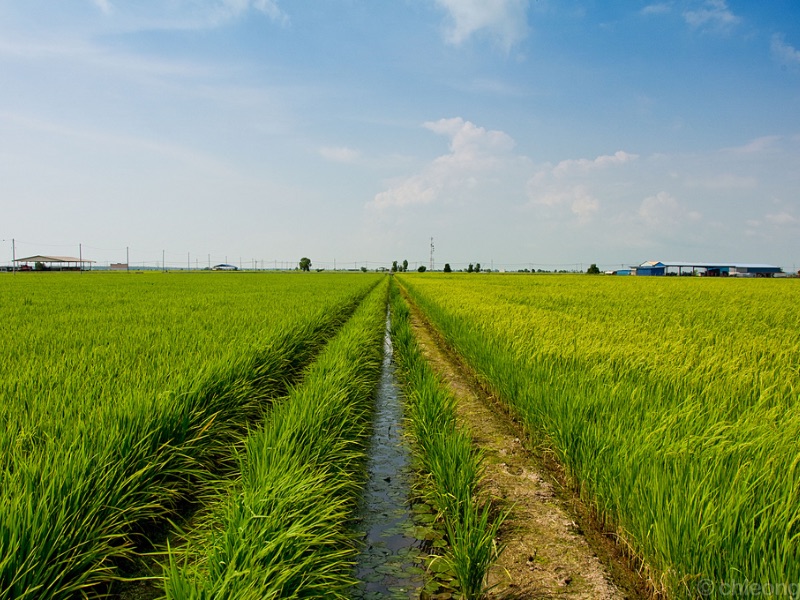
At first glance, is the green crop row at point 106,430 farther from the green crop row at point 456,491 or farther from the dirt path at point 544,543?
the dirt path at point 544,543

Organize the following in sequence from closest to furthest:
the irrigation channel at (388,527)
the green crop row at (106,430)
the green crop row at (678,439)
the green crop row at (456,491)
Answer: the green crop row at (678,439) → the green crop row at (106,430) → the green crop row at (456,491) → the irrigation channel at (388,527)

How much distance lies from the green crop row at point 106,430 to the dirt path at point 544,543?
1.89 metres

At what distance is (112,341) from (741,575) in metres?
6.94

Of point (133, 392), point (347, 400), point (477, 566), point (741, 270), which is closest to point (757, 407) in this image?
point (477, 566)

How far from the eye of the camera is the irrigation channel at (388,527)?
6.93ft

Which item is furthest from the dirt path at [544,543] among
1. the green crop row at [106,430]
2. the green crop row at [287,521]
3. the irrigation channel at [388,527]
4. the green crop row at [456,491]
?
the green crop row at [106,430]

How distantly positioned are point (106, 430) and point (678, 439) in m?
3.40

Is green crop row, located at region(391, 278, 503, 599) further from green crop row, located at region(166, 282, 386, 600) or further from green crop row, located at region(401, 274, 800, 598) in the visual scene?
green crop row, located at region(401, 274, 800, 598)

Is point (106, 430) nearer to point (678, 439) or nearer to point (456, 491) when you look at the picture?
point (456, 491)

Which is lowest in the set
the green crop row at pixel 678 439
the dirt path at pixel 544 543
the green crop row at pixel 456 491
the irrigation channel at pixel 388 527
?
the irrigation channel at pixel 388 527

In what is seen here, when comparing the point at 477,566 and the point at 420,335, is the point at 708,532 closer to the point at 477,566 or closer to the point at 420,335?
the point at 477,566

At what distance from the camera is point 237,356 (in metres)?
4.98

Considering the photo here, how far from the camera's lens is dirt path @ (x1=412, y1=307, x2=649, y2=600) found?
2057 millimetres

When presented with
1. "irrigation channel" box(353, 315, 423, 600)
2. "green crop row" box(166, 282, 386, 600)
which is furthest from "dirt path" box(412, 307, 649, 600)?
"green crop row" box(166, 282, 386, 600)
